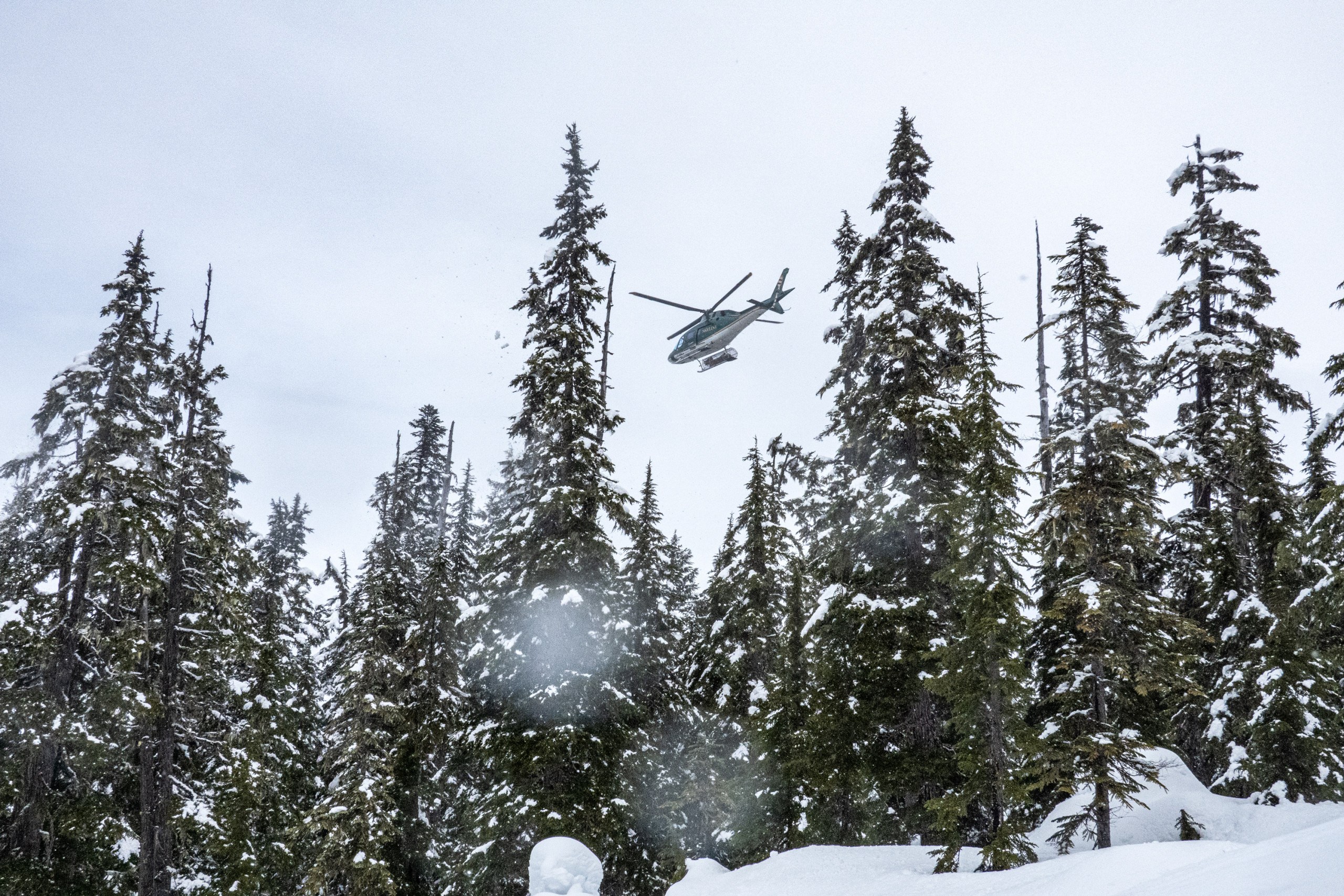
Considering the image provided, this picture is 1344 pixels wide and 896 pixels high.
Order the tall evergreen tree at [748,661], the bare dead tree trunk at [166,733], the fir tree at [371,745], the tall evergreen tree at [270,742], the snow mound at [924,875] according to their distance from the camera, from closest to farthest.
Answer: the snow mound at [924,875] → the bare dead tree trunk at [166,733] → the tall evergreen tree at [270,742] → the fir tree at [371,745] → the tall evergreen tree at [748,661]

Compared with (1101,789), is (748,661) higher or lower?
higher

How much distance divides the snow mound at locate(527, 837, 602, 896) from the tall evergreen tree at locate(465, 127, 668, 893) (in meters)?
7.92

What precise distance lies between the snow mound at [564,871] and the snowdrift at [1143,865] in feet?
14.0

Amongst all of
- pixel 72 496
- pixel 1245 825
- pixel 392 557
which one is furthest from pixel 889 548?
pixel 72 496

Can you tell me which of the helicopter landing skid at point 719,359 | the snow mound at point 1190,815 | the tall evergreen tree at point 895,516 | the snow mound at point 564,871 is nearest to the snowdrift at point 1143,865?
the snow mound at point 1190,815

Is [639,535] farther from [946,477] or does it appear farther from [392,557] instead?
[392,557]

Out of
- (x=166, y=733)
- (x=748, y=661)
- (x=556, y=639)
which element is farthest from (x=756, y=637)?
(x=166, y=733)

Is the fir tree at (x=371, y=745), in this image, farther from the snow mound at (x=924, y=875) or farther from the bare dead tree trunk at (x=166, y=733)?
the snow mound at (x=924, y=875)

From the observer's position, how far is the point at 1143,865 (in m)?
8.09

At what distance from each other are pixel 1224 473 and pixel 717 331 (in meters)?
14.8

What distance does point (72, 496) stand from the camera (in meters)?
17.7

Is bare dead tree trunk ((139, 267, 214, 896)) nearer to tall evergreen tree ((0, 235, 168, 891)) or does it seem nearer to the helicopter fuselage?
tall evergreen tree ((0, 235, 168, 891))

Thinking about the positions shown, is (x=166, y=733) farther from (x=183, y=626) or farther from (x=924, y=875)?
(x=924, y=875)

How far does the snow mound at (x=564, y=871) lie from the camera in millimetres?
8703
